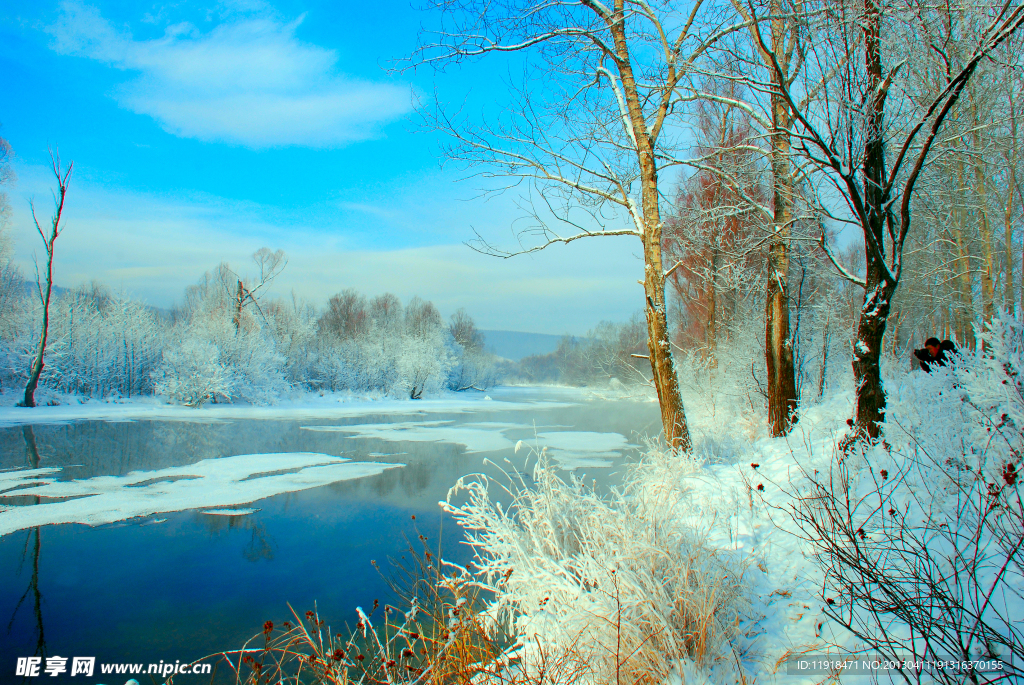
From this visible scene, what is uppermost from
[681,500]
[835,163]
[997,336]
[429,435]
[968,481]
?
[835,163]

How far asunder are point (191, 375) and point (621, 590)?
2267 cm

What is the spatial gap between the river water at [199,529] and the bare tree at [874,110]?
11.6 ft

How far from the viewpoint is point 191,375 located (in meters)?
20.6

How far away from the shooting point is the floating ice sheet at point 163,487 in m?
5.64

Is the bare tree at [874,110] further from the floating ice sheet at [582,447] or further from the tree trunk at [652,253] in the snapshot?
the floating ice sheet at [582,447]

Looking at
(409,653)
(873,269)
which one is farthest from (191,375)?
(873,269)

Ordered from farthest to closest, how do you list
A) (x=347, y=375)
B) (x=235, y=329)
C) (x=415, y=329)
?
(x=415, y=329), (x=347, y=375), (x=235, y=329)

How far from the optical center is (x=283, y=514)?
19.6 feet

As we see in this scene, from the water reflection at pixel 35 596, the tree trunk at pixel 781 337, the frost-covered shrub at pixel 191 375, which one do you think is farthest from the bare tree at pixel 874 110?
the frost-covered shrub at pixel 191 375

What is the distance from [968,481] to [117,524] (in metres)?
7.64

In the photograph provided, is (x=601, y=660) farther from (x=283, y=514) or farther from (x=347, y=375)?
(x=347, y=375)

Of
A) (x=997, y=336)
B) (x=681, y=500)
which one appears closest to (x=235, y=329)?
(x=681, y=500)

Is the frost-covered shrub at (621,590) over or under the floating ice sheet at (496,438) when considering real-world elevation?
over

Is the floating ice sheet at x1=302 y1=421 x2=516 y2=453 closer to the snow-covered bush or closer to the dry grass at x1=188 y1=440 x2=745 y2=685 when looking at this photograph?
the dry grass at x1=188 y1=440 x2=745 y2=685
